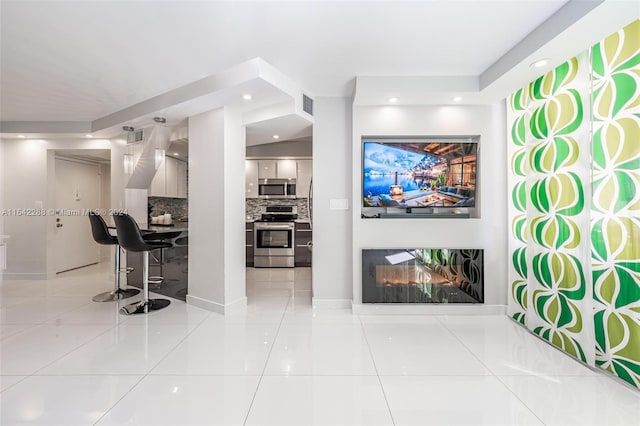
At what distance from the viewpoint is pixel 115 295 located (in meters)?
3.79

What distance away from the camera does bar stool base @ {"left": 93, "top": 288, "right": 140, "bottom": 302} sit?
144 inches

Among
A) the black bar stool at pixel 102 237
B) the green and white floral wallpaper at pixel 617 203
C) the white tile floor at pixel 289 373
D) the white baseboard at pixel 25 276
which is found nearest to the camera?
the white tile floor at pixel 289 373

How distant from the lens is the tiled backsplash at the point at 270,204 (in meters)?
6.20

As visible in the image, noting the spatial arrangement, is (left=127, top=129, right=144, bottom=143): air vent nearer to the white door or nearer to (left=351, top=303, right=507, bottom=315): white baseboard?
the white door

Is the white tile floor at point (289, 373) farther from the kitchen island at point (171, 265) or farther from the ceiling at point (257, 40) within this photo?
the ceiling at point (257, 40)

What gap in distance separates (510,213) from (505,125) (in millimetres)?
949

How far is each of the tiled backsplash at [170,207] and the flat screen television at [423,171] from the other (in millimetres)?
4279

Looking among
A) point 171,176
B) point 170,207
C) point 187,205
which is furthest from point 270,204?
point 170,207

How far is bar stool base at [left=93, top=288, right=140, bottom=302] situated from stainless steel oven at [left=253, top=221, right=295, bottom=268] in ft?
7.27

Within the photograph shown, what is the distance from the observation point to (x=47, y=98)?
351cm

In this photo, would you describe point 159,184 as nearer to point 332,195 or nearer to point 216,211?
point 216,211

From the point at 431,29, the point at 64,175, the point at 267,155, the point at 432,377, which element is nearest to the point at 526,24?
the point at 431,29

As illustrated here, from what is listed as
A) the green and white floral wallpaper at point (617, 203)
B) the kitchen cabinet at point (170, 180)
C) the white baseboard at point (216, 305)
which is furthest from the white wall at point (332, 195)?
the kitchen cabinet at point (170, 180)

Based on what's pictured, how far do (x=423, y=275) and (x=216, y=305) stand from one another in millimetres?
2312
